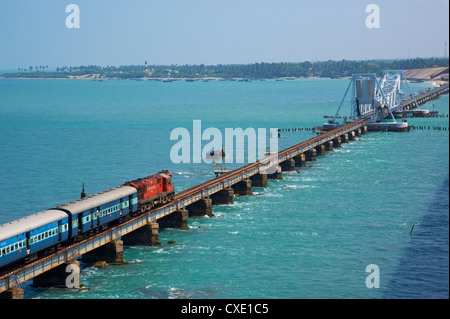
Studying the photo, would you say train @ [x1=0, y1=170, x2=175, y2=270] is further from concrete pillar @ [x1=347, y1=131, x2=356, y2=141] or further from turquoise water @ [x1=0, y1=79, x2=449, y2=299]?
concrete pillar @ [x1=347, y1=131, x2=356, y2=141]

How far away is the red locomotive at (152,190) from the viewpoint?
77312mm

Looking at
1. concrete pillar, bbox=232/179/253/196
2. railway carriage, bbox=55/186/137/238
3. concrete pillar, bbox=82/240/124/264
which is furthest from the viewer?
concrete pillar, bbox=232/179/253/196

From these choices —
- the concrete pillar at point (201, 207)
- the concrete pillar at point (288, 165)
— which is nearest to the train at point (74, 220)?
the concrete pillar at point (201, 207)

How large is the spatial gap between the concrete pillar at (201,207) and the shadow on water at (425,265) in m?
26.9

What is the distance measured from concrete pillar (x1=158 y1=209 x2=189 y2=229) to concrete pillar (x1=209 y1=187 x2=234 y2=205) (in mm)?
16570

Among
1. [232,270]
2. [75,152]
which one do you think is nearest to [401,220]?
[232,270]

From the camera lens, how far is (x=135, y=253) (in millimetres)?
73625

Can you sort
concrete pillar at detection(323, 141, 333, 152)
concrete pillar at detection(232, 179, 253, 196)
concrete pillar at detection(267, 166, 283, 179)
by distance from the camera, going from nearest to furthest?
concrete pillar at detection(232, 179, 253, 196) < concrete pillar at detection(267, 166, 283, 179) < concrete pillar at detection(323, 141, 333, 152)

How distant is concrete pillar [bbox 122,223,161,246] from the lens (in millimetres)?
76250

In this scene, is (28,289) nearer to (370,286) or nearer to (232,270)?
(232,270)
